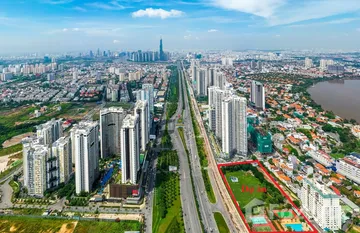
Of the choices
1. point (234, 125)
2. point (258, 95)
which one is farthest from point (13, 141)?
point (258, 95)

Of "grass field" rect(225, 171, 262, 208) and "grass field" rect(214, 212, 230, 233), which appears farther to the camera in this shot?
"grass field" rect(225, 171, 262, 208)

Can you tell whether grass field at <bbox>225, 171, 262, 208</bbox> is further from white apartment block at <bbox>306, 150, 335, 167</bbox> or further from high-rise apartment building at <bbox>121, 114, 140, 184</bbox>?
high-rise apartment building at <bbox>121, 114, 140, 184</bbox>

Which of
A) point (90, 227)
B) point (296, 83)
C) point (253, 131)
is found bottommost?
point (90, 227)

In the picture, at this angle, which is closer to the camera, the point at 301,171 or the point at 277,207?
the point at 277,207

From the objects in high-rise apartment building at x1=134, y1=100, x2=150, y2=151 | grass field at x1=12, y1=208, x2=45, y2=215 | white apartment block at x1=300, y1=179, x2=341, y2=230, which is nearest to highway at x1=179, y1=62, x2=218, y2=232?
high-rise apartment building at x1=134, y1=100, x2=150, y2=151

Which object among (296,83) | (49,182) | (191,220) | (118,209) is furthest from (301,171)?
(296,83)

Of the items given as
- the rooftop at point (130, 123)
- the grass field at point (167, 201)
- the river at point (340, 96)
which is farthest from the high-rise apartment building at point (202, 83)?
the rooftop at point (130, 123)

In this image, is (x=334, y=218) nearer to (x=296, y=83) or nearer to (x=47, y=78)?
(x=296, y=83)
